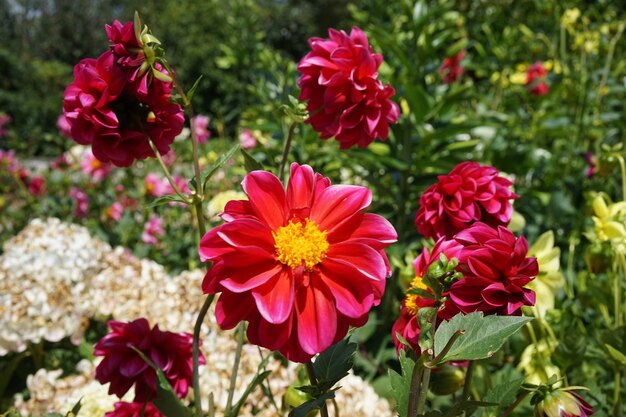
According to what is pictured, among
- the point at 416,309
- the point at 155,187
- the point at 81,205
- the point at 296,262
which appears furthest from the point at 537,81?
the point at 296,262

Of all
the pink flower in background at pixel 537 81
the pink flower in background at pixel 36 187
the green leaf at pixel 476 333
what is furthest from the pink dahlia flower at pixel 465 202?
the pink flower in background at pixel 36 187

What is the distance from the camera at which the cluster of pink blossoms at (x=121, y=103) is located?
2.03 feet

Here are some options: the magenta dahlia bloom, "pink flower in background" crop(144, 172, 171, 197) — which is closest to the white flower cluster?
the magenta dahlia bloom

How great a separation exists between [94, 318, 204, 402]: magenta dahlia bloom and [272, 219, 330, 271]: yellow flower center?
292 mm

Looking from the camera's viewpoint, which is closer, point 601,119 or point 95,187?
point 601,119

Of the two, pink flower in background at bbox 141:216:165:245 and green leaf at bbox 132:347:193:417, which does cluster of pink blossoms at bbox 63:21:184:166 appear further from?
pink flower in background at bbox 141:216:165:245

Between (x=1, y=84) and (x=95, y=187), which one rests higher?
(x=95, y=187)

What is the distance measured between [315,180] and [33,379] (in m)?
0.82

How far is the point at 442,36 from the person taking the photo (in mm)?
1854

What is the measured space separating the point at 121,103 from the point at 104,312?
75 centimetres

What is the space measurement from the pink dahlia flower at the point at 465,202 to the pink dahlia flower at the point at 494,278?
14 centimetres

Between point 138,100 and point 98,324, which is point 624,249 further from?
point 98,324

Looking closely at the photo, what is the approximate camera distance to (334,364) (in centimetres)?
58

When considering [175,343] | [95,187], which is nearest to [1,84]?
[95,187]
